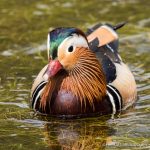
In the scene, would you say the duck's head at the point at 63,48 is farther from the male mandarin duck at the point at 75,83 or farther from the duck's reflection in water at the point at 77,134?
the duck's reflection in water at the point at 77,134

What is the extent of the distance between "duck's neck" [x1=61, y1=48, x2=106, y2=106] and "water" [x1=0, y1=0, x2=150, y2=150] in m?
0.26

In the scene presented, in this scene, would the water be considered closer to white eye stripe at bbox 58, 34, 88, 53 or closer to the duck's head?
the duck's head

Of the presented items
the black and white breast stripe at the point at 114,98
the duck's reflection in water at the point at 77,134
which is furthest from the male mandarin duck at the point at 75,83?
the duck's reflection in water at the point at 77,134

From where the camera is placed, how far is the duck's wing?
823cm

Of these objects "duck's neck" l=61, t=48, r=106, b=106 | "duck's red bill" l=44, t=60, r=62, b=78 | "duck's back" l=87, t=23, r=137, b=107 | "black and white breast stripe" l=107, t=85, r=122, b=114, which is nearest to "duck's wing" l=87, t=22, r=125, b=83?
"duck's back" l=87, t=23, r=137, b=107

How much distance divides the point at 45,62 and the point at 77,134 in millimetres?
2671

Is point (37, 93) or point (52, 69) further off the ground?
point (52, 69)

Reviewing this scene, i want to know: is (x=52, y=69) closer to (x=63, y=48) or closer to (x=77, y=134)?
(x=63, y=48)

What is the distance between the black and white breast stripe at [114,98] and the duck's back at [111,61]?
0.08m

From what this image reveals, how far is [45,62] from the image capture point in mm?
9875

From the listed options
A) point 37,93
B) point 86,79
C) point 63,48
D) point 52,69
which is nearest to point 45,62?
point 37,93

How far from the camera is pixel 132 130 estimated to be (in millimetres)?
7367

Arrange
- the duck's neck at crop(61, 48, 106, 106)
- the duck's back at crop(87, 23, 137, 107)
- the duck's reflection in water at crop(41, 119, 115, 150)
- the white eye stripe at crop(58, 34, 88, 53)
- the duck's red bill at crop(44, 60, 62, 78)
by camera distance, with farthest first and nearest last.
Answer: the duck's back at crop(87, 23, 137, 107) < the duck's neck at crop(61, 48, 106, 106) < the white eye stripe at crop(58, 34, 88, 53) < the duck's red bill at crop(44, 60, 62, 78) < the duck's reflection in water at crop(41, 119, 115, 150)

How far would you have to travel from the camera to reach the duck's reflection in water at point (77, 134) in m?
6.99
